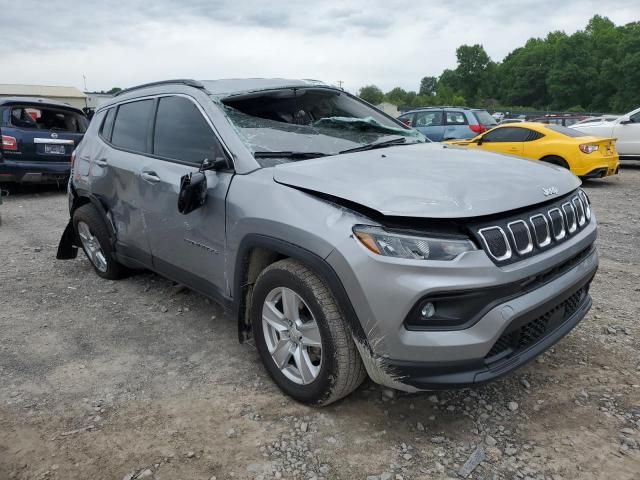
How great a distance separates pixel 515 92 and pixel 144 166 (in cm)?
10757

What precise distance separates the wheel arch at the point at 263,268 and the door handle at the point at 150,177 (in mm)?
1007

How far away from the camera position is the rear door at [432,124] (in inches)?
525

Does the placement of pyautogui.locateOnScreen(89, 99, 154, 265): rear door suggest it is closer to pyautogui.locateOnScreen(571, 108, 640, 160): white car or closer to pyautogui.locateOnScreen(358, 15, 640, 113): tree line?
pyautogui.locateOnScreen(571, 108, 640, 160): white car

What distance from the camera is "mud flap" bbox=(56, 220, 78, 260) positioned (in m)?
4.93

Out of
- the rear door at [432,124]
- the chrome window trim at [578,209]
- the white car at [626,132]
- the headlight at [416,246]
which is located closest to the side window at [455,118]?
the rear door at [432,124]

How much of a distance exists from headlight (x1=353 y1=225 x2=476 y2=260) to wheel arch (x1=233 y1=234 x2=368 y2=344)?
0.81 feet

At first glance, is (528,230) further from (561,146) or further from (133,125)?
(561,146)

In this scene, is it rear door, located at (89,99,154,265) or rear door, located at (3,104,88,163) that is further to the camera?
rear door, located at (3,104,88,163)

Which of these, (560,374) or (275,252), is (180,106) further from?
(560,374)

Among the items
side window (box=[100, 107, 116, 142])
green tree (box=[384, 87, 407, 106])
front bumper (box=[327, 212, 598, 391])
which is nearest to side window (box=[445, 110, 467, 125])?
side window (box=[100, 107, 116, 142])

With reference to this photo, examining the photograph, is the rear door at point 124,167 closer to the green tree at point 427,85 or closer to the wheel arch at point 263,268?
the wheel arch at point 263,268

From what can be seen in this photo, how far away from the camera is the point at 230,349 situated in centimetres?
344

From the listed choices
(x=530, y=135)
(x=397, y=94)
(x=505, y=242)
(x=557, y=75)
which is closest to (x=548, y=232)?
(x=505, y=242)

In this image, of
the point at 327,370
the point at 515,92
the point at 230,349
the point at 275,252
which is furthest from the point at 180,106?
the point at 515,92
